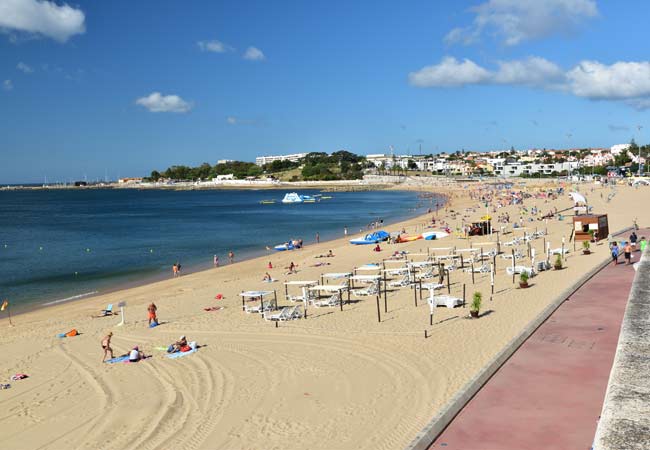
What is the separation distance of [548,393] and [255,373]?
6.13 metres

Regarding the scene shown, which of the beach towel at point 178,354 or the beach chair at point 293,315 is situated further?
the beach chair at point 293,315

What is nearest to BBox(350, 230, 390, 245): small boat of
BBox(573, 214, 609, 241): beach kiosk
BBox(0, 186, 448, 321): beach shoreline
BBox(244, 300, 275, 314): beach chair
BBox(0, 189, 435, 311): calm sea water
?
BBox(0, 186, 448, 321): beach shoreline

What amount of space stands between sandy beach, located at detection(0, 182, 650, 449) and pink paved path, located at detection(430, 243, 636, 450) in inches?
40.5

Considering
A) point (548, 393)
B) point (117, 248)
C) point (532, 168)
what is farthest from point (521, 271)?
point (532, 168)

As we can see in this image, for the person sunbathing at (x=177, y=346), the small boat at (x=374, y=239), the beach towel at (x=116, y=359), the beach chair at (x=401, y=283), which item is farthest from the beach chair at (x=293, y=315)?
the small boat at (x=374, y=239)

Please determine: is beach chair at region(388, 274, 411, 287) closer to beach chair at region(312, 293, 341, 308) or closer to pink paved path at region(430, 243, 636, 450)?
beach chair at region(312, 293, 341, 308)

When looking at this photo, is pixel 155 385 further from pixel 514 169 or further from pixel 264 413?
pixel 514 169

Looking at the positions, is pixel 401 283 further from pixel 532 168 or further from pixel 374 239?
pixel 532 168

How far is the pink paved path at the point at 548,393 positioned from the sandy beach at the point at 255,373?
3.37 feet

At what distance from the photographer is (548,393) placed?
9445 mm

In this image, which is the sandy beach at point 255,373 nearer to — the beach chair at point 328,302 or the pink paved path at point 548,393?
the beach chair at point 328,302

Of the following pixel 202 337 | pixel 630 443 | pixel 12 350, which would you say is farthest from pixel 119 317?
pixel 630 443

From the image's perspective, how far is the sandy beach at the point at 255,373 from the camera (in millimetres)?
9898

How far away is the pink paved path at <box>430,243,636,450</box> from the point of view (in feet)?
26.1
